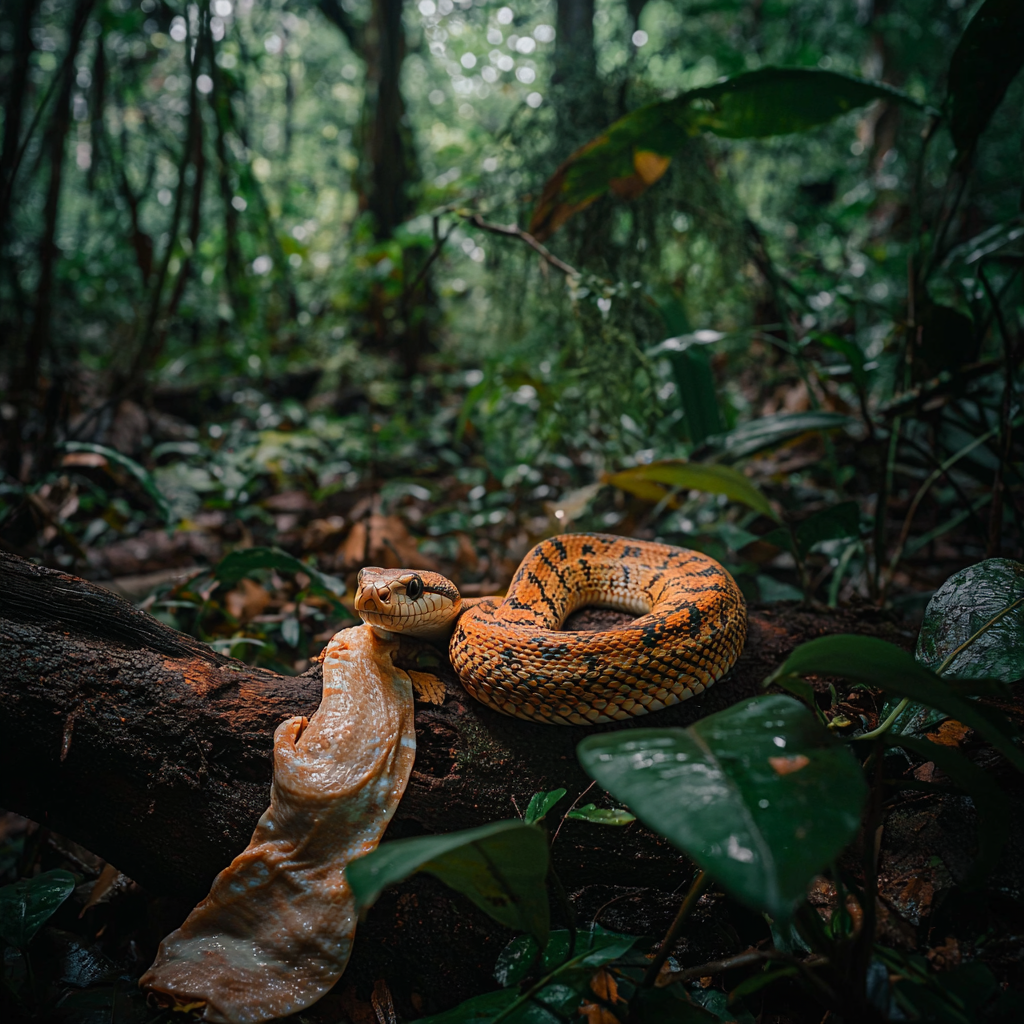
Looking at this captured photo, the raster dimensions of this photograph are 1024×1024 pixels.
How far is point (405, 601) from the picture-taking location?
96.7 inches

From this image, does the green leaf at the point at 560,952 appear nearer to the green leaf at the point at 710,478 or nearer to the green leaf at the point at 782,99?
the green leaf at the point at 710,478

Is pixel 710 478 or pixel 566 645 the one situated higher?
pixel 710 478

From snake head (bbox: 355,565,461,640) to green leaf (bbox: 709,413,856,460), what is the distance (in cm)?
182

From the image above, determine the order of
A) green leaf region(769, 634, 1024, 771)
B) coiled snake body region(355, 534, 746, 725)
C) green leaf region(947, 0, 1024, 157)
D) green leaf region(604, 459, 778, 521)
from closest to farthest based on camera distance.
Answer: green leaf region(769, 634, 1024, 771) < coiled snake body region(355, 534, 746, 725) < green leaf region(604, 459, 778, 521) < green leaf region(947, 0, 1024, 157)

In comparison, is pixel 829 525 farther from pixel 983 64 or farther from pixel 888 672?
pixel 983 64

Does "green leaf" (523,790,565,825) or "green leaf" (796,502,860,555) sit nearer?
"green leaf" (523,790,565,825)

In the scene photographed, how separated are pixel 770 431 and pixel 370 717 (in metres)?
2.53

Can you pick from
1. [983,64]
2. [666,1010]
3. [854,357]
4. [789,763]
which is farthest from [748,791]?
[983,64]

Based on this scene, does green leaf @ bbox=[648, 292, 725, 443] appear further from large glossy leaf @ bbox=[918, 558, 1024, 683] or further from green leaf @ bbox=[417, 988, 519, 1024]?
green leaf @ bbox=[417, 988, 519, 1024]

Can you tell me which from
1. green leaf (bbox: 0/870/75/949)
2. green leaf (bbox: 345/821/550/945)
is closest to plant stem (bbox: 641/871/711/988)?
green leaf (bbox: 345/821/550/945)

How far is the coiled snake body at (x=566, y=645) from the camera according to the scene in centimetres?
230

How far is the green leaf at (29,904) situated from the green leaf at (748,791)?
6.75 feet

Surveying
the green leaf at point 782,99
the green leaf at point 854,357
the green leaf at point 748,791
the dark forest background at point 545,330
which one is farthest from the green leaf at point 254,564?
the green leaf at point 782,99

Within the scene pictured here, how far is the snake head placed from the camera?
7.88ft
